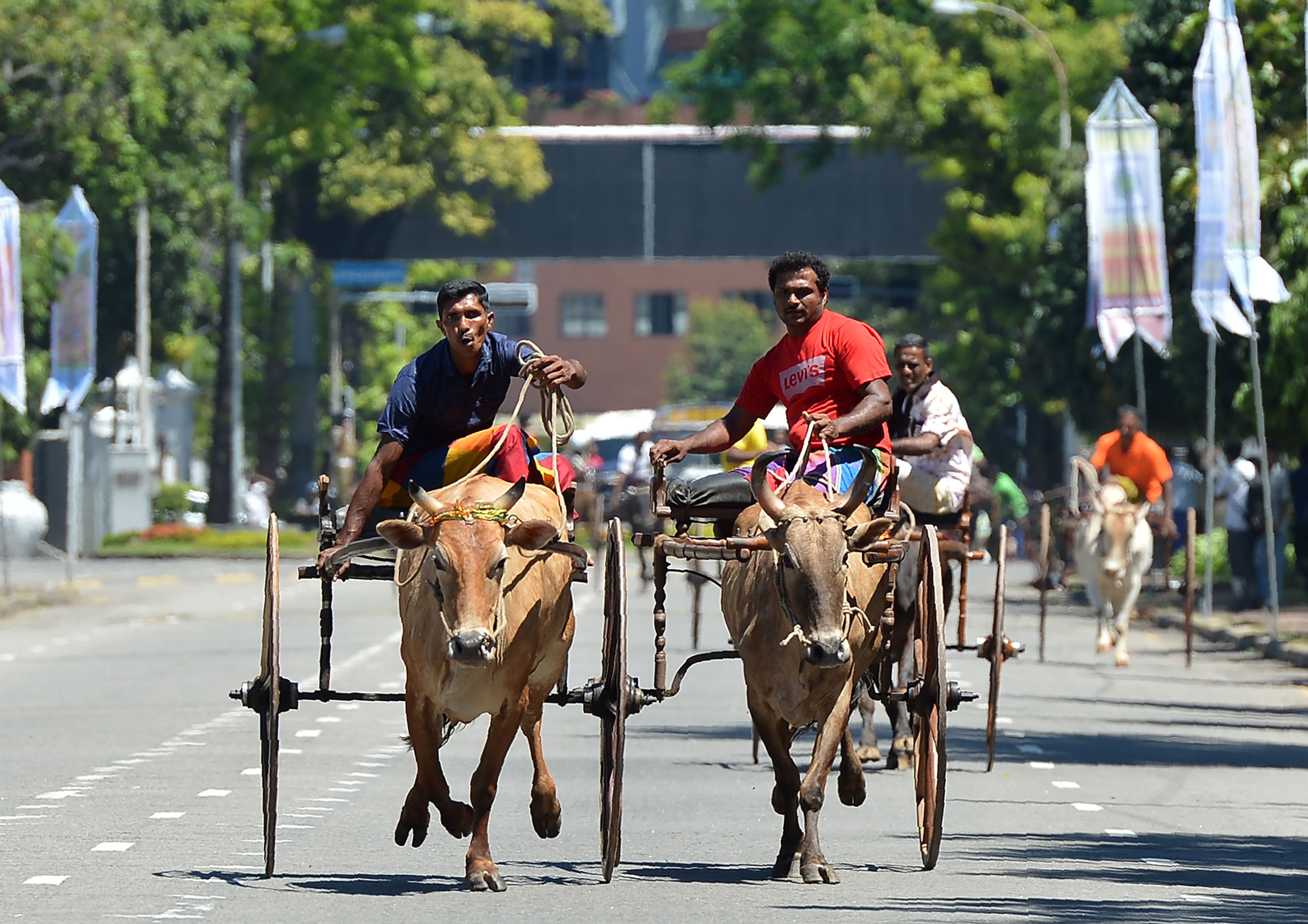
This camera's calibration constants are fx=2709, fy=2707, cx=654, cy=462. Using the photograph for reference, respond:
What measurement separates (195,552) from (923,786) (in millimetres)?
38784

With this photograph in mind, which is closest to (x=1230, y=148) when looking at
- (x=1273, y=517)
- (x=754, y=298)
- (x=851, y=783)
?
(x=1273, y=517)

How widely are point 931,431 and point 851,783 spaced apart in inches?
148

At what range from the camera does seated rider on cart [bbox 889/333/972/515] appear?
51.6ft

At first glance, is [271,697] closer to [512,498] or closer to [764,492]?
[512,498]

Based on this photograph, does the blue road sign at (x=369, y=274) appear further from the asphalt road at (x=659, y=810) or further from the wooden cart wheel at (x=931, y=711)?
the wooden cart wheel at (x=931, y=711)

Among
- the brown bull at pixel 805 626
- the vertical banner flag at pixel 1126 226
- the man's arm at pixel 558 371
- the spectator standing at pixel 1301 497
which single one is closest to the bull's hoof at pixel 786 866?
the brown bull at pixel 805 626

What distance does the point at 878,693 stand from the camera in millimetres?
12641

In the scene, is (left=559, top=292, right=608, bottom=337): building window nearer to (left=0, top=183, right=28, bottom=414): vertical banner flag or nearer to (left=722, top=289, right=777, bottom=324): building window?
(left=722, top=289, right=777, bottom=324): building window

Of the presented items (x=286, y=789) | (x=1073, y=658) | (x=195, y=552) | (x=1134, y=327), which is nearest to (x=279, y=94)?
(x=195, y=552)

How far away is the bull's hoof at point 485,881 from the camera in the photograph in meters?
10.8

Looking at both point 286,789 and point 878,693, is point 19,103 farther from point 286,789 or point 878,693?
point 878,693

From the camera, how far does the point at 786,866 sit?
11.4 meters

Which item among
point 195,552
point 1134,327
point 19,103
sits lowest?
point 195,552

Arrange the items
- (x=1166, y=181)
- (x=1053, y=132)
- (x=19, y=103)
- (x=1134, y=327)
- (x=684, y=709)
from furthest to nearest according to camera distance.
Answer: (x=1053, y=132), (x=19, y=103), (x=1166, y=181), (x=1134, y=327), (x=684, y=709)
